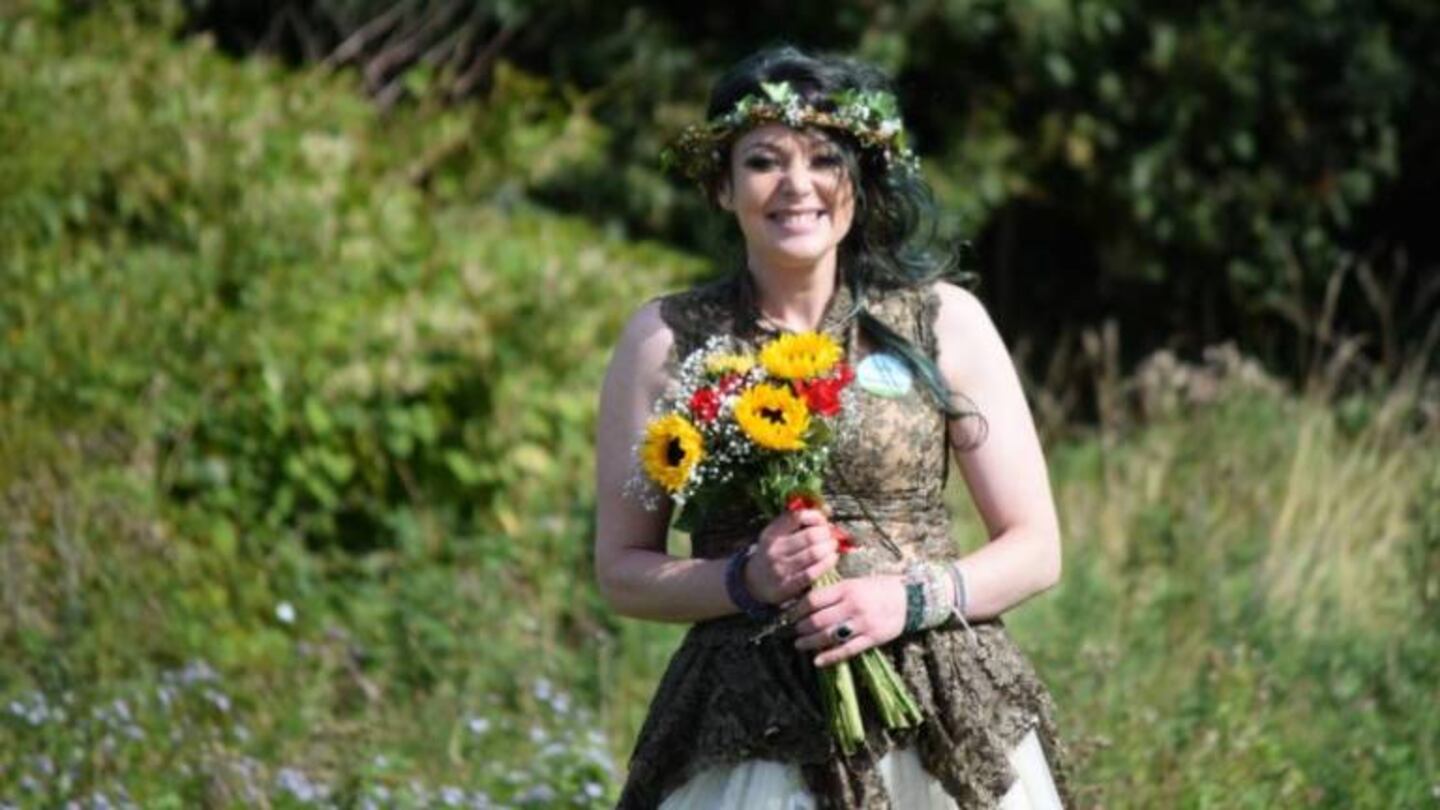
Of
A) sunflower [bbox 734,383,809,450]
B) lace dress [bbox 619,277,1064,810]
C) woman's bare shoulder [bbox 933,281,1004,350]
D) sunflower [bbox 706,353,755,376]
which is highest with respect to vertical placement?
woman's bare shoulder [bbox 933,281,1004,350]

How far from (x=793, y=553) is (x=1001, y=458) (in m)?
0.43

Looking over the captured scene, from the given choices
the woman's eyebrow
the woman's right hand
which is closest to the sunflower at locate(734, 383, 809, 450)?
the woman's right hand

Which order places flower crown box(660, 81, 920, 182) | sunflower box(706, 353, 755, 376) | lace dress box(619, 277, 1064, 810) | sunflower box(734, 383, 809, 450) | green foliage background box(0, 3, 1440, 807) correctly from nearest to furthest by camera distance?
1. sunflower box(734, 383, 809, 450)
2. sunflower box(706, 353, 755, 376)
3. lace dress box(619, 277, 1064, 810)
4. flower crown box(660, 81, 920, 182)
5. green foliage background box(0, 3, 1440, 807)

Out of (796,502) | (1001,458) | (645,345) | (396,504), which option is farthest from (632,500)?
(396,504)

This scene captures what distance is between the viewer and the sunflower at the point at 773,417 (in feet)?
11.7

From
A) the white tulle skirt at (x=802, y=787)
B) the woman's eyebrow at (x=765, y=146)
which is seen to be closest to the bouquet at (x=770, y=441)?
the white tulle skirt at (x=802, y=787)

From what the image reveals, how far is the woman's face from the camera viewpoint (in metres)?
3.87

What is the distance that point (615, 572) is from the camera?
12.8 feet

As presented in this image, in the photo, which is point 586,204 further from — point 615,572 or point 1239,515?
point 615,572

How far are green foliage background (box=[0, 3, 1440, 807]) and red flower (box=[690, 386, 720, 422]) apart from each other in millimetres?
1869

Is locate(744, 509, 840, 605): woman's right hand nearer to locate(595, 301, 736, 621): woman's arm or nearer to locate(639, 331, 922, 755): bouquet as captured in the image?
locate(639, 331, 922, 755): bouquet

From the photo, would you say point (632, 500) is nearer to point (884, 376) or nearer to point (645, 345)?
point (645, 345)

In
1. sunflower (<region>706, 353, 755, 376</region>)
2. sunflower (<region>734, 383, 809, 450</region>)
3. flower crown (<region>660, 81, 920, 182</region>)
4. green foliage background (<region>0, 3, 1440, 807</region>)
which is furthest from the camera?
green foliage background (<region>0, 3, 1440, 807</region>)

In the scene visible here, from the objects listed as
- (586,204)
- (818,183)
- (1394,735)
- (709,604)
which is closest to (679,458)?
(709,604)
